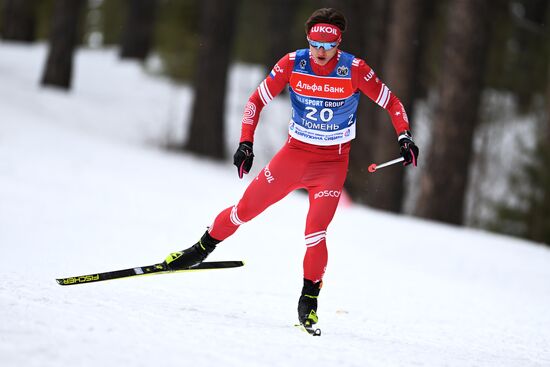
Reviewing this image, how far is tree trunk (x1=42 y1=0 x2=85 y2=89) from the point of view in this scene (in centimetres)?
1664

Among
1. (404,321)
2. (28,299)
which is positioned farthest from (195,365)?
(404,321)

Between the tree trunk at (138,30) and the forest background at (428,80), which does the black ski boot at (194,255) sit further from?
the tree trunk at (138,30)

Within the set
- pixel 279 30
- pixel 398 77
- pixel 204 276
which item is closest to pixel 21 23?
pixel 279 30

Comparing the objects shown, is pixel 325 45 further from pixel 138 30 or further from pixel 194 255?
pixel 138 30

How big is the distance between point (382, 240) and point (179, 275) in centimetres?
391

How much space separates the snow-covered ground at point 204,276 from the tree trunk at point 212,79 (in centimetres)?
55

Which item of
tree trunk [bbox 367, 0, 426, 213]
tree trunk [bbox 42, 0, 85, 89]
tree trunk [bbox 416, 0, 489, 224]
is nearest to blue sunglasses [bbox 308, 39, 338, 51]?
tree trunk [bbox 416, 0, 489, 224]

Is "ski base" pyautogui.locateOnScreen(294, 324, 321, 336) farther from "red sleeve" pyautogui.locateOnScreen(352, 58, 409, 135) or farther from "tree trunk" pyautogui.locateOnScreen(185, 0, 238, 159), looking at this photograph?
"tree trunk" pyautogui.locateOnScreen(185, 0, 238, 159)

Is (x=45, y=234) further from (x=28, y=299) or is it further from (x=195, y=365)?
(x=195, y=365)

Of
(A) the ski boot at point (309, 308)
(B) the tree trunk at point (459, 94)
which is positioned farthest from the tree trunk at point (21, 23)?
(A) the ski boot at point (309, 308)

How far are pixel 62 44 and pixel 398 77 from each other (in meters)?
7.59

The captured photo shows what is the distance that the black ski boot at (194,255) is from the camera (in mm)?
5484

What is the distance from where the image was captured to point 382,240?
9922 millimetres

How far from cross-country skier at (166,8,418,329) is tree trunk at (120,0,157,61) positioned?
66.1 ft
